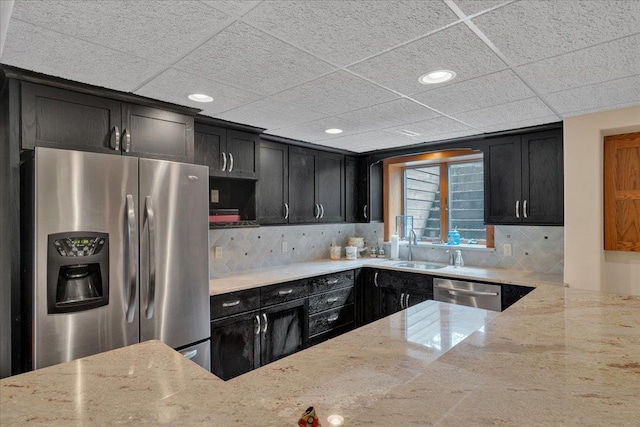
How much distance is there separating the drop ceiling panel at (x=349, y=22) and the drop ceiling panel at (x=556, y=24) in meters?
0.23

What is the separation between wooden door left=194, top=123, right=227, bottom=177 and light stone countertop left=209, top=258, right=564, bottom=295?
3.05 feet

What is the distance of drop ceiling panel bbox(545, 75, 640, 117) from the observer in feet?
6.92

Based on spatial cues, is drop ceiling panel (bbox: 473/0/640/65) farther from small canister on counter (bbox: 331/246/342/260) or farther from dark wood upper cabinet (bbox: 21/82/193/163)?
small canister on counter (bbox: 331/246/342/260)

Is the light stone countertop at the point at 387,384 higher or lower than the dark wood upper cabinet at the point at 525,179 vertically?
lower

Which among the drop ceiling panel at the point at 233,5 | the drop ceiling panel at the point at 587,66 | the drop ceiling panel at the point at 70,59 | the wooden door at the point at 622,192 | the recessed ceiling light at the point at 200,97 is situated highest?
the recessed ceiling light at the point at 200,97

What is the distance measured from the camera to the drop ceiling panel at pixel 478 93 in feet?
6.73

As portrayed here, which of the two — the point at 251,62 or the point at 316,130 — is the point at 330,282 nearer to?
the point at 316,130

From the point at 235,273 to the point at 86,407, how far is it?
2658 millimetres

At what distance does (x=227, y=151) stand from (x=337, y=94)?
1.24 m

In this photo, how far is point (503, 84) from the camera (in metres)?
2.12

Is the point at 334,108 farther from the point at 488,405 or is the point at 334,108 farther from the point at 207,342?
the point at 488,405

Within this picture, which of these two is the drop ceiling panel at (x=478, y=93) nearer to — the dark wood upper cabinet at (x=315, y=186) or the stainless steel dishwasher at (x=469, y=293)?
the stainless steel dishwasher at (x=469, y=293)

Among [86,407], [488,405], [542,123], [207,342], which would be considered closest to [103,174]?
[207,342]

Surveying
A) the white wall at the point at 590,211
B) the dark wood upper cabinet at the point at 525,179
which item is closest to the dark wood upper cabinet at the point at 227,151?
the dark wood upper cabinet at the point at 525,179
